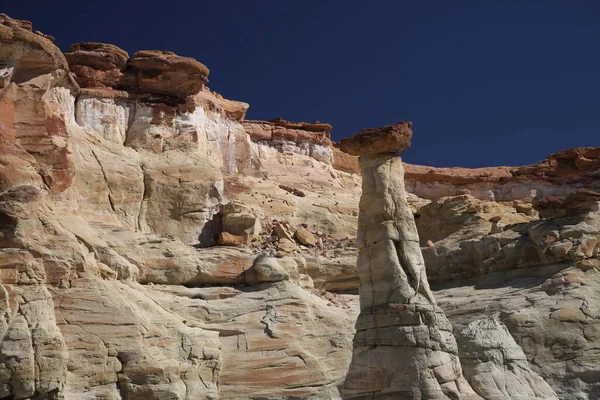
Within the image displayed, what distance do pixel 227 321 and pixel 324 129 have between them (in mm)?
21364

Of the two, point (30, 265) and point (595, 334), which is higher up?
point (30, 265)

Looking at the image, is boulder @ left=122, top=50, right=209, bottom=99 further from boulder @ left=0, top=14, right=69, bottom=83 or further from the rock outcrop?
the rock outcrop

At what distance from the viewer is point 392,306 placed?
15000mm

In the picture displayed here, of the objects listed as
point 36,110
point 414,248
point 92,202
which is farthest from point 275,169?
point 414,248

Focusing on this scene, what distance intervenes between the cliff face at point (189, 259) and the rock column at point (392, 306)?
219cm

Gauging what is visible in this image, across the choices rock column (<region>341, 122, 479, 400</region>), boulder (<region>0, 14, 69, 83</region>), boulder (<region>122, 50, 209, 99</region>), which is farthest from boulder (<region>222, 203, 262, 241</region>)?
rock column (<region>341, 122, 479, 400</region>)

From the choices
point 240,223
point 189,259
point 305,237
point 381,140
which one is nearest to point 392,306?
point 381,140

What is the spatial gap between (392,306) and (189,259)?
36.1 ft

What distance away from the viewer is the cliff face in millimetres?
20062

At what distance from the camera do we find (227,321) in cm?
2336

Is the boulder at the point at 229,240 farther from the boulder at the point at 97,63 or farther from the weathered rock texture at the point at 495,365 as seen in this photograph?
the weathered rock texture at the point at 495,365

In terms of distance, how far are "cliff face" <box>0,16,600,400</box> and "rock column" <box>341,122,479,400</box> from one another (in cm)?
219

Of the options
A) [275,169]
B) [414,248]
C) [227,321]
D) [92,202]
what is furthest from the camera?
[275,169]

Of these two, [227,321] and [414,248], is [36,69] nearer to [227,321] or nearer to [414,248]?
[227,321]
